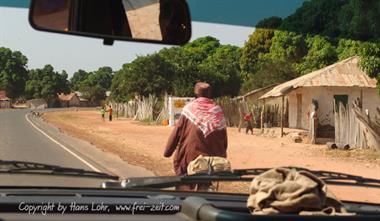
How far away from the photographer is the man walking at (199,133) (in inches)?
210

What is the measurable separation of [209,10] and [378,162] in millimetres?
A: 12852

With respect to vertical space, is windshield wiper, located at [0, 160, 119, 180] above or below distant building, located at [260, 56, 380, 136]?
below

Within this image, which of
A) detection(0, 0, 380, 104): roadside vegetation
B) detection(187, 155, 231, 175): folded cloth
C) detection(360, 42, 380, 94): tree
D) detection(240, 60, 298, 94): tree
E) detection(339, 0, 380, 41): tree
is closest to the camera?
detection(0, 0, 380, 104): roadside vegetation

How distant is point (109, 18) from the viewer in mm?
3094

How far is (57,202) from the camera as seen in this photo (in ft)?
9.17

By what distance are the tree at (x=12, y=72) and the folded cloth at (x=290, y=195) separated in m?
2.23

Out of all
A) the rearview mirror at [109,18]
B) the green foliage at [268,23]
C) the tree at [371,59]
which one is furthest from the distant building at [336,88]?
the rearview mirror at [109,18]

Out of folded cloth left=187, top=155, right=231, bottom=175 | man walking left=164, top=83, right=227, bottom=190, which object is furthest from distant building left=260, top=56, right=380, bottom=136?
folded cloth left=187, top=155, right=231, bottom=175

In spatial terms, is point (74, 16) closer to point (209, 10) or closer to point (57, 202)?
point (57, 202)

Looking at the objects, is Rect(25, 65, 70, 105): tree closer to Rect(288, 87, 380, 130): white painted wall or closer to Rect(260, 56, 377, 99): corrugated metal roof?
Rect(288, 87, 380, 130): white painted wall

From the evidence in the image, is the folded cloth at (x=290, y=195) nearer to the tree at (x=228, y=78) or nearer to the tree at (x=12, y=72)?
the tree at (x=12, y=72)

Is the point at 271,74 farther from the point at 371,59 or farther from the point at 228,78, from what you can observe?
the point at 371,59

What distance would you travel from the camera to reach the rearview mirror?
3.03m

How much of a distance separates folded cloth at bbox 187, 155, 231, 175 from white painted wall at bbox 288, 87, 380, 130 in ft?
69.1
